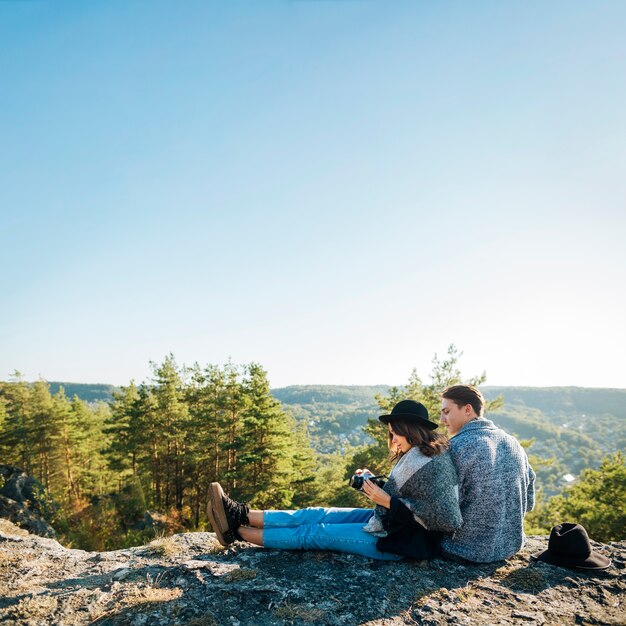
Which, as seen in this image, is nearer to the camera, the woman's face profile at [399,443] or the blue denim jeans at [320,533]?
the woman's face profile at [399,443]

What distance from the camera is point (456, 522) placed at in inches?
134

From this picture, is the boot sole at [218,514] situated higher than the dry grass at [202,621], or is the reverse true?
the boot sole at [218,514]

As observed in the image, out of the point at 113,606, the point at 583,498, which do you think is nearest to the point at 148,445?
the point at 113,606

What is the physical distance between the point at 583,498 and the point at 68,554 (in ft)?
90.7

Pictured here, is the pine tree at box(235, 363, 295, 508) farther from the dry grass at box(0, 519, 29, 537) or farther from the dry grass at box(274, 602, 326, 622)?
the dry grass at box(274, 602, 326, 622)

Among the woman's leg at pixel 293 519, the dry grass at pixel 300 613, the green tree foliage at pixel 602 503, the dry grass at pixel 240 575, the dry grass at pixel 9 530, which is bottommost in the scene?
the green tree foliage at pixel 602 503

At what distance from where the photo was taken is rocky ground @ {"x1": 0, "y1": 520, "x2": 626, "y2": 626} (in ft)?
9.59

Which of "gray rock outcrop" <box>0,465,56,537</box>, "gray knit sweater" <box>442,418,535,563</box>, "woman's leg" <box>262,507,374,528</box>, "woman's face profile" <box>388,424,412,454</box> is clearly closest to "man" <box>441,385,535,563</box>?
"gray knit sweater" <box>442,418,535,563</box>

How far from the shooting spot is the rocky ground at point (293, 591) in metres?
2.92

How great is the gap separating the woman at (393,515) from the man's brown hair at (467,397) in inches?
18.9

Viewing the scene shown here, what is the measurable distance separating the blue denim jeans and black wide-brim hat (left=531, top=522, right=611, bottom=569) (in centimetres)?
186

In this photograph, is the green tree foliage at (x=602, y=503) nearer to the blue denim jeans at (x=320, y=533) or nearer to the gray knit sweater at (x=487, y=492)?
the gray knit sweater at (x=487, y=492)

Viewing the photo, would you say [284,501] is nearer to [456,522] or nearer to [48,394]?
[456,522]

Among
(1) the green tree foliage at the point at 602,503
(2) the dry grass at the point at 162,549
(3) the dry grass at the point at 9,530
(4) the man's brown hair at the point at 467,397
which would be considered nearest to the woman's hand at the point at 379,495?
(4) the man's brown hair at the point at 467,397
